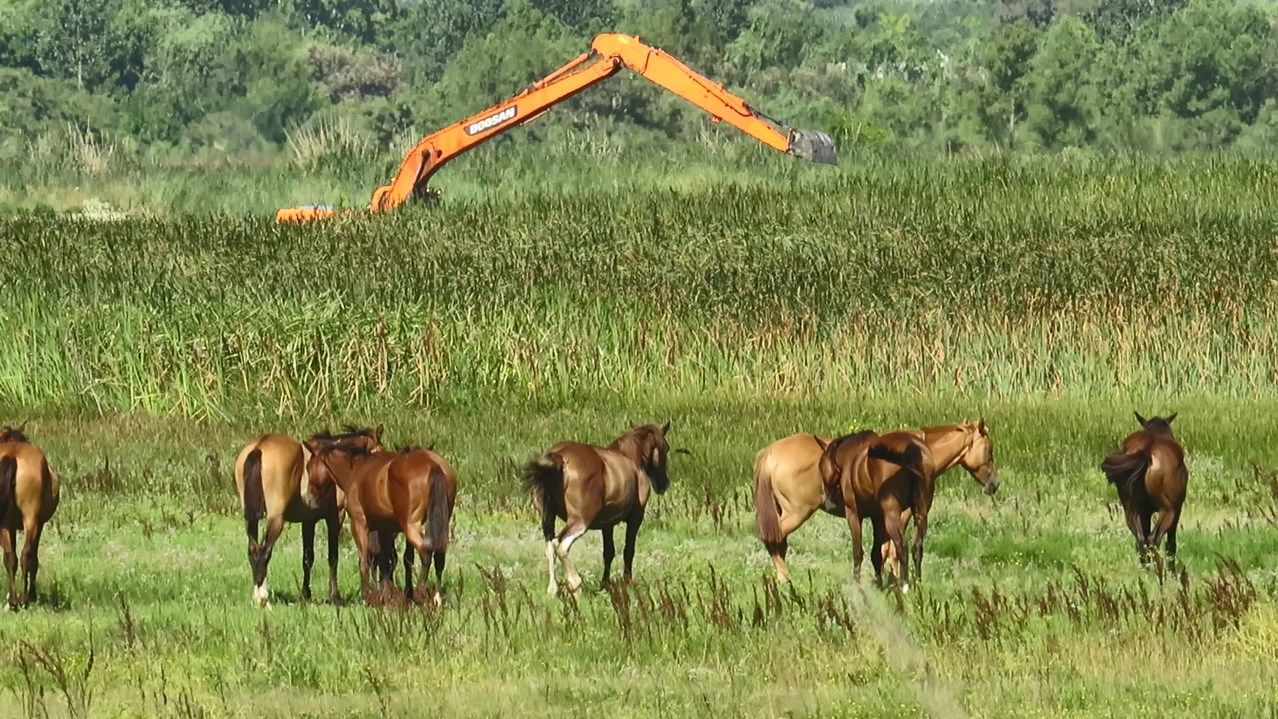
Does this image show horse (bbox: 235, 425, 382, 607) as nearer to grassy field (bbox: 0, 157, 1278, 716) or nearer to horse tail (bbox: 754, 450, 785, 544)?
grassy field (bbox: 0, 157, 1278, 716)

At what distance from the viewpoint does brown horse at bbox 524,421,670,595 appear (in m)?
13.8

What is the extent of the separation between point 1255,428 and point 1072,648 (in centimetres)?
1087

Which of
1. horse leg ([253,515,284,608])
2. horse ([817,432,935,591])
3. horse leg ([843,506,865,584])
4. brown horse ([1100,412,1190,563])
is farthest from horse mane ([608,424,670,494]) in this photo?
brown horse ([1100,412,1190,563])

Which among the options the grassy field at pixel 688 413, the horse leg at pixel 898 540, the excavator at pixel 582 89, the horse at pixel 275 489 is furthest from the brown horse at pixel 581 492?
the excavator at pixel 582 89

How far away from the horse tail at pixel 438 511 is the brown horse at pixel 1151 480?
4.25 metres

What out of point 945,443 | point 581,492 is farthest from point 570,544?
point 945,443

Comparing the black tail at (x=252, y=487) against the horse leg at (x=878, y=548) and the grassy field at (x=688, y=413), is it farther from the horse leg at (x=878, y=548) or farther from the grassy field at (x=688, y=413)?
the horse leg at (x=878, y=548)

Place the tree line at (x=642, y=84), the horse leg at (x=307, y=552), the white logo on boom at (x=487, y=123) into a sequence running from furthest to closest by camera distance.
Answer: the tree line at (x=642, y=84)
the white logo on boom at (x=487, y=123)
the horse leg at (x=307, y=552)

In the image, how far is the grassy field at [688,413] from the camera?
11.3m

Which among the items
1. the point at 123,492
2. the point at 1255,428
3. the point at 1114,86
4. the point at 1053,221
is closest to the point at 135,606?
the point at 123,492

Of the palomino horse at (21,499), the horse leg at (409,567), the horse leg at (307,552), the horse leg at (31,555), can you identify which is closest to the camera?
the horse leg at (409,567)

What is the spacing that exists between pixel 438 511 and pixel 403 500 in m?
0.25

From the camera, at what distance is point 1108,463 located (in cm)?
1452

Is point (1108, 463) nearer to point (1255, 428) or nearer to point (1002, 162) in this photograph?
point (1255, 428)
